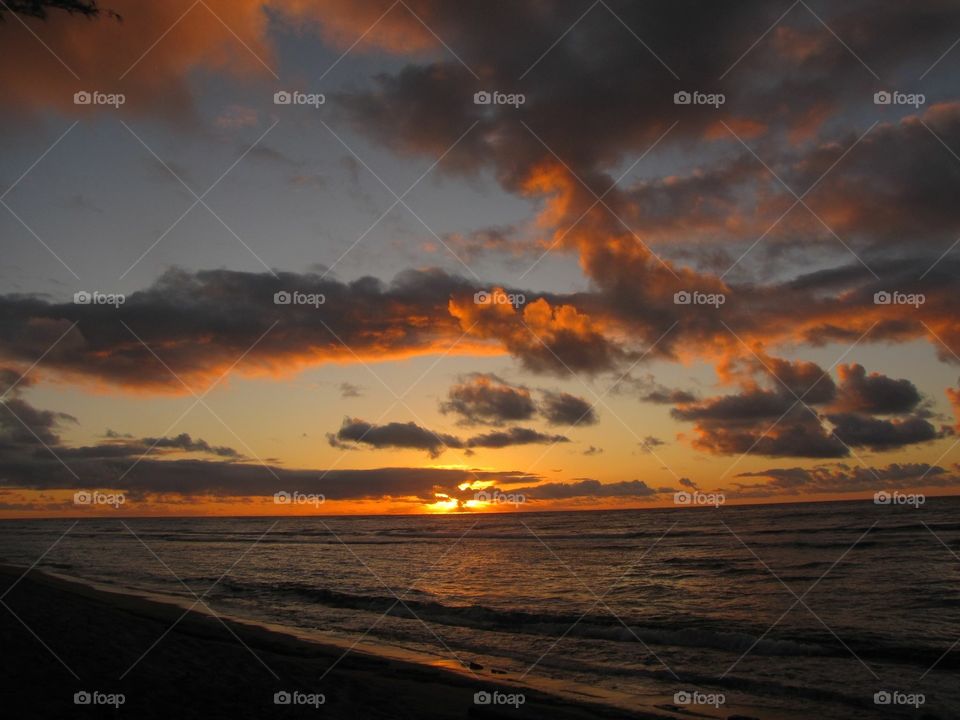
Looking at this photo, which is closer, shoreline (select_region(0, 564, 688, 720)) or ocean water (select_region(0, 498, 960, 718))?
shoreline (select_region(0, 564, 688, 720))

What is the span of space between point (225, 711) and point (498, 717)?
4.10 m

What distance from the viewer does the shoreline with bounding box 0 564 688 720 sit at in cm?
844

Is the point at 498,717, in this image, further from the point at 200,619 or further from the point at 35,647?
the point at 200,619

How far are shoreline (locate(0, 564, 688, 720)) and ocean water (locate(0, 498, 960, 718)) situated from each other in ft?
3.04

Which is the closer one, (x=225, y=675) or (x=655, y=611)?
(x=225, y=675)

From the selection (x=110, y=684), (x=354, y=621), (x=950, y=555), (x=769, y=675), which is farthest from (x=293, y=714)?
(x=950, y=555)

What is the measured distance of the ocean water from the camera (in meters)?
13.9

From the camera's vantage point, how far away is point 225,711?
27.2 feet

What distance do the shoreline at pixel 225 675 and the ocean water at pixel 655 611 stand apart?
93 centimetres

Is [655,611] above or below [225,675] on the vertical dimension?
above

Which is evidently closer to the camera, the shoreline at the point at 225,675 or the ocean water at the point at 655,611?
the shoreline at the point at 225,675

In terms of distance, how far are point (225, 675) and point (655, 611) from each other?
16969 millimetres

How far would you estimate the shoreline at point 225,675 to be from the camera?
332 inches

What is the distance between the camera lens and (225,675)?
10.3m
